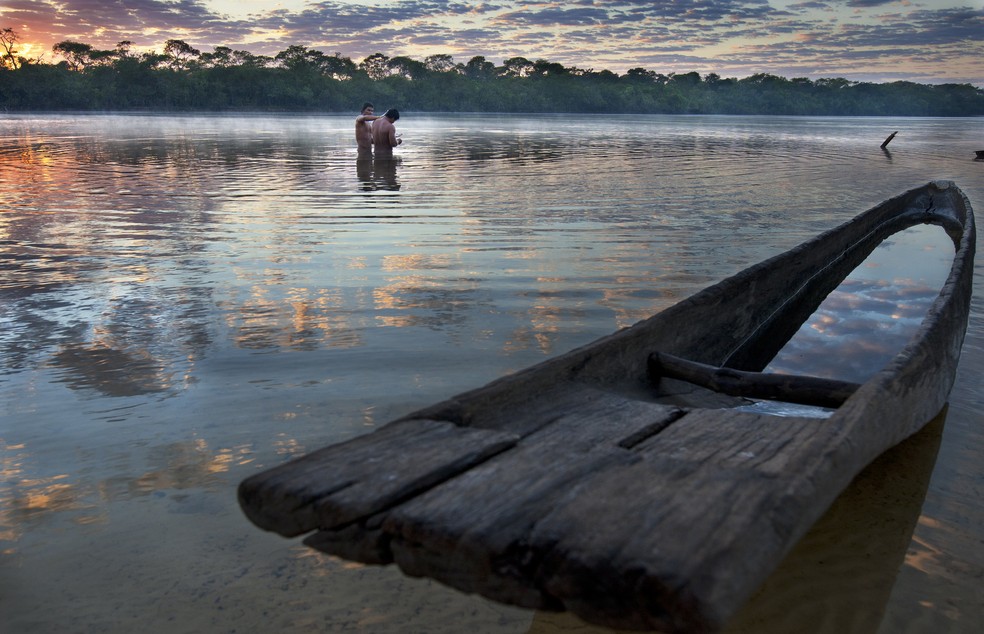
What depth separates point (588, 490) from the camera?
176cm

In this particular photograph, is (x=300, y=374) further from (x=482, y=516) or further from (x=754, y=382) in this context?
(x=482, y=516)

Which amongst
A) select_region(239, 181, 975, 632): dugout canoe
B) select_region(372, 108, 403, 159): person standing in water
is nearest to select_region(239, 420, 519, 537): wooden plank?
select_region(239, 181, 975, 632): dugout canoe

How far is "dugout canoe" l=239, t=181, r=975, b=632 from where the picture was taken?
1432 mm

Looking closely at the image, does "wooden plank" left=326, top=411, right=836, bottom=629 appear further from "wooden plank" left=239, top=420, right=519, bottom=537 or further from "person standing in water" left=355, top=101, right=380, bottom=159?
"person standing in water" left=355, top=101, right=380, bottom=159

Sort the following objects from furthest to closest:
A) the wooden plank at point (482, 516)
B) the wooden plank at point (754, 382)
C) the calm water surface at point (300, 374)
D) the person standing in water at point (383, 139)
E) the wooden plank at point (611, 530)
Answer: the person standing in water at point (383, 139), the wooden plank at point (754, 382), the calm water surface at point (300, 374), the wooden plank at point (482, 516), the wooden plank at point (611, 530)

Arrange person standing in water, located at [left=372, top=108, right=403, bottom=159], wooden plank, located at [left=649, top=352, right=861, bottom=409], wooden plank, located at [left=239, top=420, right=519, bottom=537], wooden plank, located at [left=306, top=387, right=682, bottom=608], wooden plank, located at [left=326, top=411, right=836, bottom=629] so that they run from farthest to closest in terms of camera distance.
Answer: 1. person standing in water, located at [left=372, top=108, right=403, bottom=159]
2. wooden plank, located at [left=649, top=352, right=861, bottom=409]
3. wooden plank, located at [left=239, top=420, right=519, bottom=537]
4. wooden plank, located at [left=306, top=387, right=682, bottom=608]
5. wooden plank, located at [left=326, top=411, right=836, bottom=629]

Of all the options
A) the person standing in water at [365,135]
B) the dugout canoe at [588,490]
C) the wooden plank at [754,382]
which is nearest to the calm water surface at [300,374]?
the wooden plank at [754,382]

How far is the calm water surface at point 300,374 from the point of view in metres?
2.38

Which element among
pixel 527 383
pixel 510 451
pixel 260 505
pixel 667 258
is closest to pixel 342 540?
pixel 260 505

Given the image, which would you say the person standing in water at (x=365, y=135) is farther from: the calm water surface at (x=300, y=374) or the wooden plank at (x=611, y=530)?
the wooden plank at (x=611, y=530)

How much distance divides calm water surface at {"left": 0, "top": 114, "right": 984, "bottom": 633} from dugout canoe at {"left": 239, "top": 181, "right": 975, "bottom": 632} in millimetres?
541

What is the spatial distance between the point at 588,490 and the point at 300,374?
2869 mm

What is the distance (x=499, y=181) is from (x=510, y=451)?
1267 cm

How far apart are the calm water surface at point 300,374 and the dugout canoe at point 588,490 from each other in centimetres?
54
